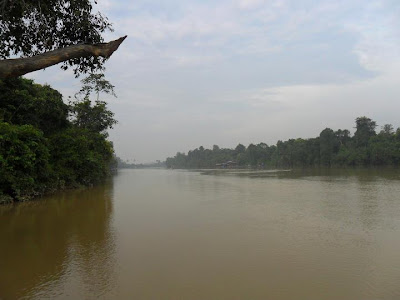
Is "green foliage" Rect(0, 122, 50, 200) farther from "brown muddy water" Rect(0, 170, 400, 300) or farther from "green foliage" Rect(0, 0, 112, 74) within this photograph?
"green foliage" Rect(0, 0, 112, 74)

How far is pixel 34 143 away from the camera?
1288 cm

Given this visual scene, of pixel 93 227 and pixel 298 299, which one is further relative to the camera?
pixel 93 227

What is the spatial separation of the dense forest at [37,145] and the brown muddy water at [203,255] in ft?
8.67

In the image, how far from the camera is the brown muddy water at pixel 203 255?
13.9 feet

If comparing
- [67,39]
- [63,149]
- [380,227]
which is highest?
[67,39]

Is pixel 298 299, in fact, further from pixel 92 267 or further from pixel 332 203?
pixel 332 203

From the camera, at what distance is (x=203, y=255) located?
585 centimetres

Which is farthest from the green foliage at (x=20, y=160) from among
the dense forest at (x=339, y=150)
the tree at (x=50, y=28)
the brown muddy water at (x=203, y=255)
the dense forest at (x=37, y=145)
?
the dense forest at (x=339, y=150)

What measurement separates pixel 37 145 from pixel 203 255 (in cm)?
1066

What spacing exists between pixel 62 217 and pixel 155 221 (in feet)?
10.6

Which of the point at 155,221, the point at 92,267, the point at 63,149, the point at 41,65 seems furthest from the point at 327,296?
the point at 63,149

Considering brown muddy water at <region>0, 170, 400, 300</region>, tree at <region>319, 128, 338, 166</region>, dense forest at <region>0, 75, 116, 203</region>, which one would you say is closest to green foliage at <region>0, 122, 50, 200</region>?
dense forest at <region>0, 75, 116, 203</region>

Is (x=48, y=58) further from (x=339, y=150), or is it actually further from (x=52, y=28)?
(x=339, y=150)

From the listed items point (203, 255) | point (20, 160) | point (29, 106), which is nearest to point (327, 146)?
point (29, 106)
